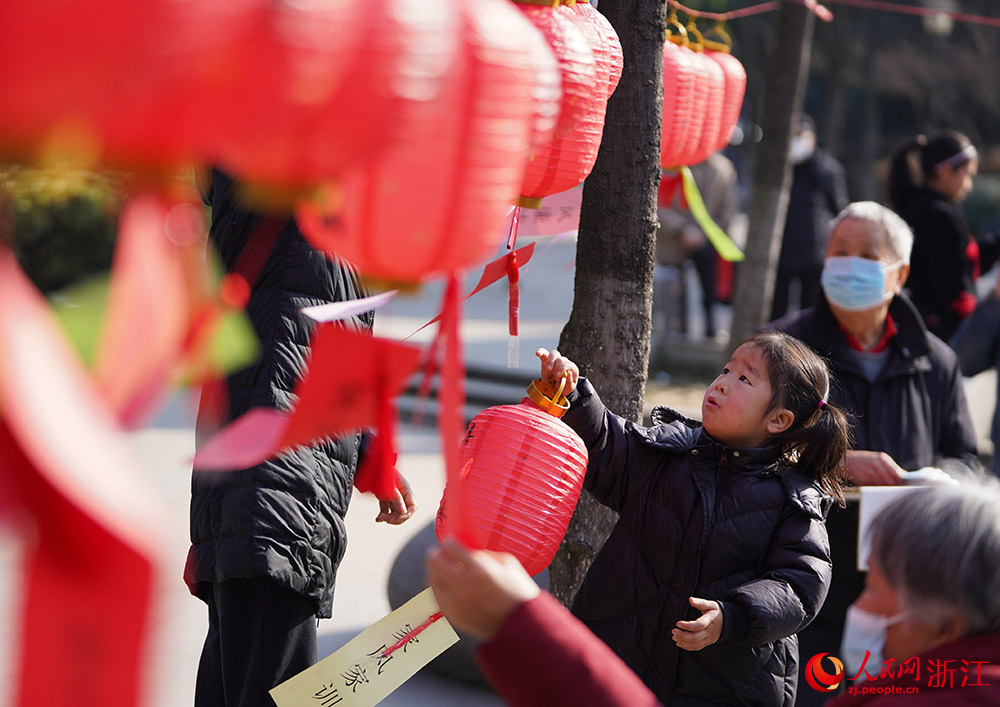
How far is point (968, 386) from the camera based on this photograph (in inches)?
243

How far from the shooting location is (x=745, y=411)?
82.3 inches

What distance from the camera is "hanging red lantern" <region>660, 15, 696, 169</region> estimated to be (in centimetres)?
274

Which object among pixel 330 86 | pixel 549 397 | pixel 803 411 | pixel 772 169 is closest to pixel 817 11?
pixel 772 169

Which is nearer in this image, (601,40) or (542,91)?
(542,91)

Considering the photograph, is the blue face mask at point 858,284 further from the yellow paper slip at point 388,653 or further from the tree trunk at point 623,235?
the yellow paper slip at point 388,653

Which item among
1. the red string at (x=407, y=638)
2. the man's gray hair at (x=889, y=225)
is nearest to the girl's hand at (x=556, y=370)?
the red string at (x=407, y=638)

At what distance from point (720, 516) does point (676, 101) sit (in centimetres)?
124

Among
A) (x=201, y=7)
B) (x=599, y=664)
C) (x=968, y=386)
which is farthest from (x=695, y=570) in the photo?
(x=968, y=386)

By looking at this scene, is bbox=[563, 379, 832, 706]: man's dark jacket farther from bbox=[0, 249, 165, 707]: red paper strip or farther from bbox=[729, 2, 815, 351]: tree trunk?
bbox=[729, 2, 815, 351]: tree trunk

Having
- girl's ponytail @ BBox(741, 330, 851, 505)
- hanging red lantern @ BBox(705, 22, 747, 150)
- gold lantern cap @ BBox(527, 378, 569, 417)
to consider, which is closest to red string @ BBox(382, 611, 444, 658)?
gold lantern cap @ BBox(527, 378, 569, 417)

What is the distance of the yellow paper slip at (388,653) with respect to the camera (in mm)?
1762

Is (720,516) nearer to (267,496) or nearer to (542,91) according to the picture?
(267,496)

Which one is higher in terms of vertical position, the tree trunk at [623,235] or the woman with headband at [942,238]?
the tree trunk at [623,235]

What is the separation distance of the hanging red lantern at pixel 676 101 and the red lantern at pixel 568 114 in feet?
3.29
